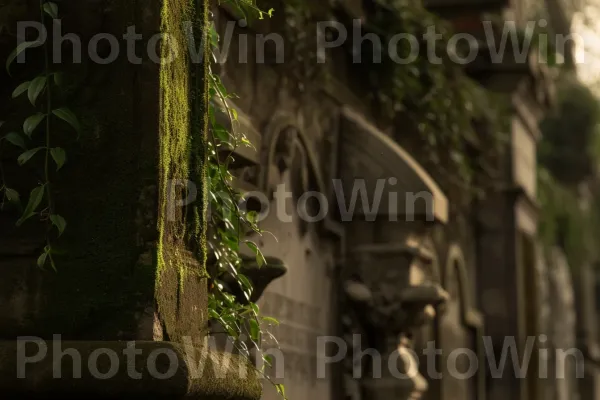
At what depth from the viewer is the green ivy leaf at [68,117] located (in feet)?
10.7

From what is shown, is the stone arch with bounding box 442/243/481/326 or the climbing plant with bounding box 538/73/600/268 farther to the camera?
the climbing plant with bounding box 538/73/600/268

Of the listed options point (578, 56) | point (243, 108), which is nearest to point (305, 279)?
point (243, 108)

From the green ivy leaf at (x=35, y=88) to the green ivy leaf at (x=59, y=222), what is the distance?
312mm

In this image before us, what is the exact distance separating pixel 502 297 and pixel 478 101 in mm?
2180

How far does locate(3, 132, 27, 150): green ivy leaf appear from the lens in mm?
3293

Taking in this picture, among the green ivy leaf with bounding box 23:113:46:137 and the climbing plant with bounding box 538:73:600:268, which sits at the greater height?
the climbing plant with bounding box 538:73:600:268

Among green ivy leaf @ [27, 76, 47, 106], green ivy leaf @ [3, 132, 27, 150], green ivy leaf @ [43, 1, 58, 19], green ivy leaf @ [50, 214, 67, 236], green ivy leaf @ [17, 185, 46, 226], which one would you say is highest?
green ivy leaf @ [43, 1, 58, 19]

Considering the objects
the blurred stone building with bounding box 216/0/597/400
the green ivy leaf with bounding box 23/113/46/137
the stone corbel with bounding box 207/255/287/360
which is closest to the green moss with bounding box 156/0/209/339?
the green ivy leaf with bounding box 23/113/46/137

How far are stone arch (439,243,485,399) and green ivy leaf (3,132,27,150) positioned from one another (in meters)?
6.21

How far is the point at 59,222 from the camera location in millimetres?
3207

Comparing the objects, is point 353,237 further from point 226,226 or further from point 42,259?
point 42,259

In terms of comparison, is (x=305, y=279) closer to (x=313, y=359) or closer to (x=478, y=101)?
(x=313, y=359)

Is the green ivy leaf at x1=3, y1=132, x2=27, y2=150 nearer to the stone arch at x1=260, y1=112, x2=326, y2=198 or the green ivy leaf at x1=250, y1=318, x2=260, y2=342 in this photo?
the green ivy leaf at x1=250, y1=318, x2=260, y2=342

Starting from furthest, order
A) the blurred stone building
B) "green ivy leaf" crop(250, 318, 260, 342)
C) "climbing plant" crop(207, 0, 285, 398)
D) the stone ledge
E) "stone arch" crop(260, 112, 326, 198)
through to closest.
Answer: the blurred stone building < "stone arch" crop(260, 112, 326, 198) < "green ivy leaf" crop(250, 318, 260, 342) < "climbing plant" crop(207, 0, 285, 398) < the stone ledge
